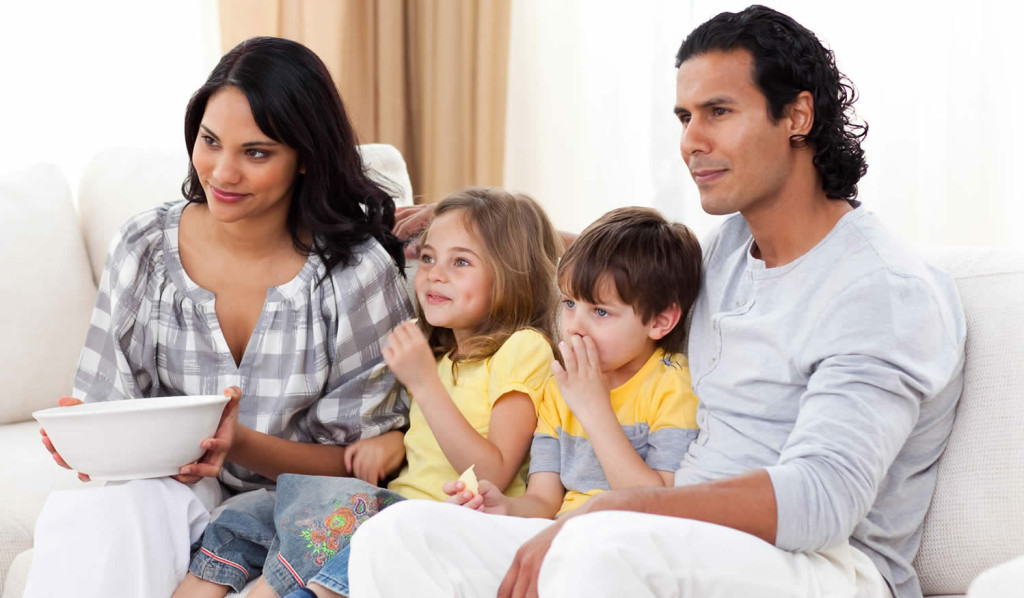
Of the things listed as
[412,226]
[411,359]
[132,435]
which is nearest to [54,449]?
[132,435]

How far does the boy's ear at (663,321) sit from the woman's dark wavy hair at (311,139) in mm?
567

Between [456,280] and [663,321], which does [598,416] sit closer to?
[663,321]

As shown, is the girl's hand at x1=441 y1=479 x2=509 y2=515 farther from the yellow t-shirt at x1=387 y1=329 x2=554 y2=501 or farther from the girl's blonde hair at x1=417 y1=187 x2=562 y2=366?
the girl's blonde hair at x1=417 y1=187 x2=562 y2=366

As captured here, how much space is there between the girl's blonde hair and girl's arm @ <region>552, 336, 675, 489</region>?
0.21m

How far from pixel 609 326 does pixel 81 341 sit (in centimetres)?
124

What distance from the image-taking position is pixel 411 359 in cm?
179

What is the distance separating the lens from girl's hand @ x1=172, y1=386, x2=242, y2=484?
1643 millimetres

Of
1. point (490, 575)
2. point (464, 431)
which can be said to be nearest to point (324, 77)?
point (464, 431)

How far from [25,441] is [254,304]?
61 cm

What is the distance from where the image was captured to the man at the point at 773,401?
1.21m

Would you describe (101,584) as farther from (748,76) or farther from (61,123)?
(61,123)

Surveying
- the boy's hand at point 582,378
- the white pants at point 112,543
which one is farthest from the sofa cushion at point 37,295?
the boy's hand at point 582,378

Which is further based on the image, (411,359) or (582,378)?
(411,359)

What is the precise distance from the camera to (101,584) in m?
1.49
